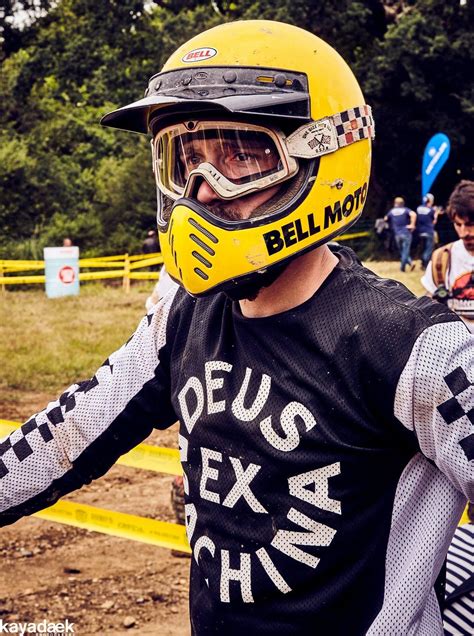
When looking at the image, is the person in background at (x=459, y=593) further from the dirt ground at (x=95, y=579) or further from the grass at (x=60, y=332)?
the grass at (x=60, y=332)

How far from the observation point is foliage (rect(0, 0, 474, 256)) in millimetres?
28156

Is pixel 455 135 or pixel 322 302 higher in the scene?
pixel 322 302

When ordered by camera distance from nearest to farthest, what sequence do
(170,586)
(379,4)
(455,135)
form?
(170,586)
(455,135)
(379,4)

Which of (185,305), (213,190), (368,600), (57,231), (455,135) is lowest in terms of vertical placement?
(57,231)

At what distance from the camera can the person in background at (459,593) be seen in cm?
218

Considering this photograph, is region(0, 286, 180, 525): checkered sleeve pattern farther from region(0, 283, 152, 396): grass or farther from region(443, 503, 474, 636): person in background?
region(0, 283, 152, 396): grass

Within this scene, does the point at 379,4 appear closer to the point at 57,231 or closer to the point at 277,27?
the point at 57,231

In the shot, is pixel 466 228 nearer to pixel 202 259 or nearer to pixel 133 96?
pixel 202 259

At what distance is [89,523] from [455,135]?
26.9 meters

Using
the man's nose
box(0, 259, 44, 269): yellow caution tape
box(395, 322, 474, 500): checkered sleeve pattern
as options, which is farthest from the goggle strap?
box(0, 259, 44, 269): yellow caution tape

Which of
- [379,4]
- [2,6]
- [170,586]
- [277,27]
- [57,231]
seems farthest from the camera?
[2,6]

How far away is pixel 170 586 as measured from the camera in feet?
16.2

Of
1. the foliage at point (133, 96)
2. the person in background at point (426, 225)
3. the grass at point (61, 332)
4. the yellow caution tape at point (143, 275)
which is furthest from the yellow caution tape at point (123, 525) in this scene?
the foliage at point (133, 96)

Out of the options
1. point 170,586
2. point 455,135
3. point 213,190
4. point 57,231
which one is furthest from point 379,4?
point 213,190
